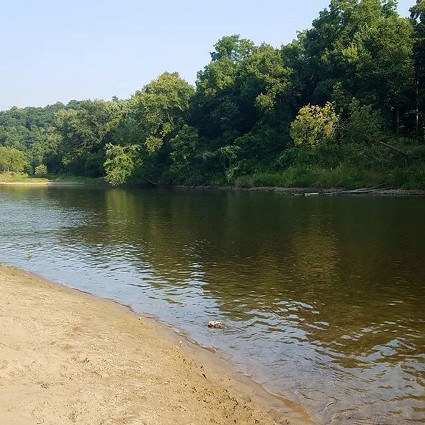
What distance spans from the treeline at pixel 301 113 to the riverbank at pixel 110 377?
4001 centimetres

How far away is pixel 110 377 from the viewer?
23.9 ft

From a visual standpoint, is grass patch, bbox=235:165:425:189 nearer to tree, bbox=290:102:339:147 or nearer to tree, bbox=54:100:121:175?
tree, bbox=290:102:339:147

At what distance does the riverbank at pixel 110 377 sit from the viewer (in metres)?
6.02

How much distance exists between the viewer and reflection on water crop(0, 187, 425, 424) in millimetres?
8172

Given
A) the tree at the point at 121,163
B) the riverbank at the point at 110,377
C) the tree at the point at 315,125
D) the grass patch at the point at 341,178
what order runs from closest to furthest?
the riverbank at the point at 110,377, the grass patch at the point at 341,178, the tree at the point at 315,125, the tree at the point at 121,163

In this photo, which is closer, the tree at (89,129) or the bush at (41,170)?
the tree at (89,129)

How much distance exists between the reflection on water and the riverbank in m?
0.64

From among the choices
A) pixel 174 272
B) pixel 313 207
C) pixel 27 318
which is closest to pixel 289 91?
pixel 313 207

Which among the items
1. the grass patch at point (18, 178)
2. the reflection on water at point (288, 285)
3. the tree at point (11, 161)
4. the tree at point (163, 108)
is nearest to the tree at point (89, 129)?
the grass patch at point (18, 178)

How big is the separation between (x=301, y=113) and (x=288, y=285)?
147 ft

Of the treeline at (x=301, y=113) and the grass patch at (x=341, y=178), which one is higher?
the treeline at (x=301, y=113)

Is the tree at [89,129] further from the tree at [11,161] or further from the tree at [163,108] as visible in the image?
the tree at [11,161]

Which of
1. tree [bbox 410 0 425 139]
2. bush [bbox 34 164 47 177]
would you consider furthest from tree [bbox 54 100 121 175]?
tree [bbox 410 0 425 139]

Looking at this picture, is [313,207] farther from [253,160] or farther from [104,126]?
[104,126]
